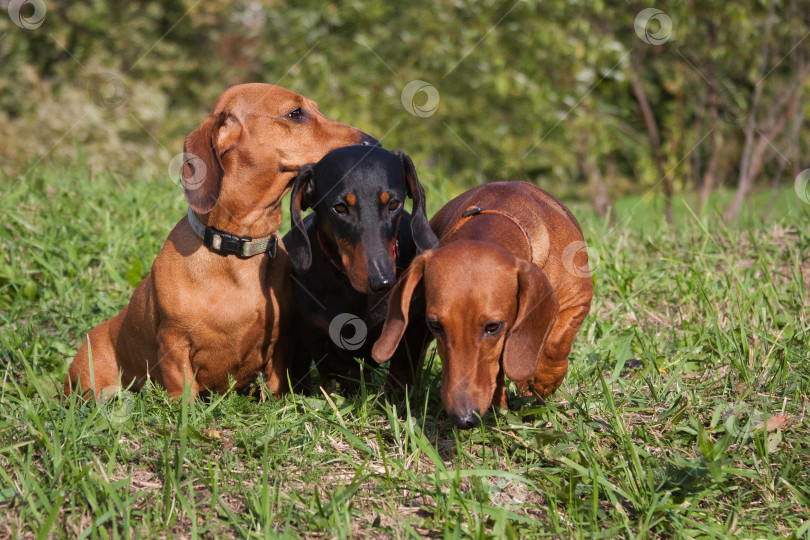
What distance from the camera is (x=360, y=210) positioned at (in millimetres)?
3104

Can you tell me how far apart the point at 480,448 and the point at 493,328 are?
0.58 metres

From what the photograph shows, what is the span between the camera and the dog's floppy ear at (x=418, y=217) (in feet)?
10.4

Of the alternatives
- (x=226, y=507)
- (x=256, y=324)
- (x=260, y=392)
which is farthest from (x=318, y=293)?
(x=226, y=507)

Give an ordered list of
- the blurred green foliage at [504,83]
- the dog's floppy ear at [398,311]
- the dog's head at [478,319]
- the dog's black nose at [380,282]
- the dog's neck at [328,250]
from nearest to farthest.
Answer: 1. the dog's head at [478,319]
2. the dog's floppy ear at [398,311]
3. the dog's black nose at [380,282]
4. the dog's neck at [328,250]
5. the blurred green foliage at [504,83]

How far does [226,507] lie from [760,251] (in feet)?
11.9

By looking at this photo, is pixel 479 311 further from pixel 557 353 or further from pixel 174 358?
pixel 174 358

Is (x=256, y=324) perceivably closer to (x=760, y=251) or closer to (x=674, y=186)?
(x=760, y=251)

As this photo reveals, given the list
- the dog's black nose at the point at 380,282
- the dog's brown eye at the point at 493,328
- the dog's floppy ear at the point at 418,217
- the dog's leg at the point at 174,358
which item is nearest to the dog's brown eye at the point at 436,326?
the dog's brown eye at the point at 493,328

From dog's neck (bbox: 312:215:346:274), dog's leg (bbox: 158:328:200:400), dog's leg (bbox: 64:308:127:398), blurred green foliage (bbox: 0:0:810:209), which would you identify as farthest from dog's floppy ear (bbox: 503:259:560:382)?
blurred green foliage (bbox: 0:0:810:209)

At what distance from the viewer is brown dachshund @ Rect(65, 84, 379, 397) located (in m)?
3.34

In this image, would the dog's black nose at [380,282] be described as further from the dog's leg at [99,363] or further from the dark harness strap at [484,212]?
the dog's leg at [99,363]

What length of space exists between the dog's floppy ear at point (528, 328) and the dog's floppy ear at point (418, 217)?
1.71 feet

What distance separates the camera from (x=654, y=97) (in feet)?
38.7

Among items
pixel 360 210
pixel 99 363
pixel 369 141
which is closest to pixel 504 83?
pixel 369 141
